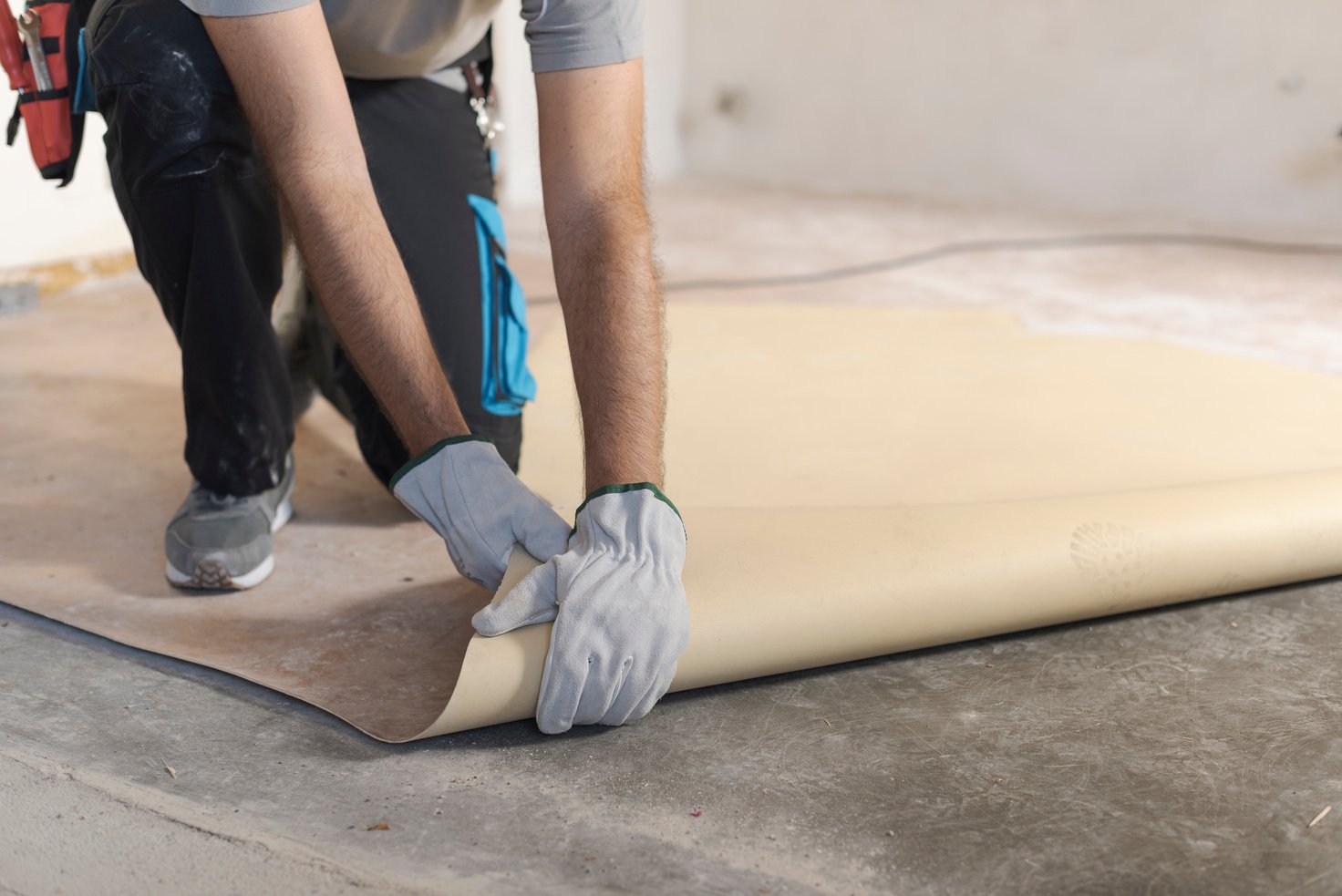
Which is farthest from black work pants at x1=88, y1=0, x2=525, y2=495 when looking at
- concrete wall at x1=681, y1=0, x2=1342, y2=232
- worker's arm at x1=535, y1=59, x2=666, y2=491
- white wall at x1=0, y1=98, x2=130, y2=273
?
concrete wall at x1=681, y1=0, x2=1342, y2=232

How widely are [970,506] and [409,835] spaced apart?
0.78 metres

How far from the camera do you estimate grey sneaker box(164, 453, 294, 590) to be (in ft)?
5.17

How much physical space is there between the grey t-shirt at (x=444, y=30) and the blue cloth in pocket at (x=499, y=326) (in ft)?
0.80

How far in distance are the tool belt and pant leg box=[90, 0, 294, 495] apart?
0.38ft

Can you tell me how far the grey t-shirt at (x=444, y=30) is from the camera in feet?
4.85

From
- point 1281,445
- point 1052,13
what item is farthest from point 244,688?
point 1052,13

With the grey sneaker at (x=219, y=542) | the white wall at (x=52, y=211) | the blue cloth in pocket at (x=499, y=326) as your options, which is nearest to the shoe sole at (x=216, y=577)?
the grey sneaker at (x=219, y=542)

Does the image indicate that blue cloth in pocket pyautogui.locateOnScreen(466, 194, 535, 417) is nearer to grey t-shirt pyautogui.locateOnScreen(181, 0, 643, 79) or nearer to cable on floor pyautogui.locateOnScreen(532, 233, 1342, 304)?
grey t-shirt pyautogui.locateOnScreen(181, 0, 643, 79)

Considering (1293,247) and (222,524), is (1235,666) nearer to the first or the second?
(222,524)

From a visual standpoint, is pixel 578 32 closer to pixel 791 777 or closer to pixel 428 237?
pixel 428 237

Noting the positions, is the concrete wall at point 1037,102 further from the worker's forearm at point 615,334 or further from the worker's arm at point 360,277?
the worker's arm at point 360,277

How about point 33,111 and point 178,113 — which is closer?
point 178,113

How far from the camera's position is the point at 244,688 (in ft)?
4.46

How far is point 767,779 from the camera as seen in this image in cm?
119
